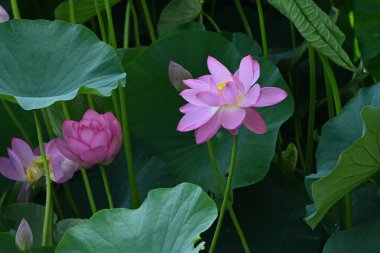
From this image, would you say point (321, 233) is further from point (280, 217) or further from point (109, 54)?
point (109, 54)

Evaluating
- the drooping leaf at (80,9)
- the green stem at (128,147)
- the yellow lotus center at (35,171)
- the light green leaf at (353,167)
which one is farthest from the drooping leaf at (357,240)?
the drooping leaf at (80,9)

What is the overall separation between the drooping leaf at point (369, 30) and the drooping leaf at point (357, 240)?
1.17 ft

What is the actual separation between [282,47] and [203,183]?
0.71 m

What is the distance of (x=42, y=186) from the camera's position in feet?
4.17

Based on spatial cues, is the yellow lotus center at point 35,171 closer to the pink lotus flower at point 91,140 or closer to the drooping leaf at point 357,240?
the pink lotus flower at point 91,140

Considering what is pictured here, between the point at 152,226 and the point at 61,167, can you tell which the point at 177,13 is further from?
the point at 152,226

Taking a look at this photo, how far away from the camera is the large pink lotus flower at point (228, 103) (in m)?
0.96

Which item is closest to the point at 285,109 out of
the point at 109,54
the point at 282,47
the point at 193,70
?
the point at 193,70

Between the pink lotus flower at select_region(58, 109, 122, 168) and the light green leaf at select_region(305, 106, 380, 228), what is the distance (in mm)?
283

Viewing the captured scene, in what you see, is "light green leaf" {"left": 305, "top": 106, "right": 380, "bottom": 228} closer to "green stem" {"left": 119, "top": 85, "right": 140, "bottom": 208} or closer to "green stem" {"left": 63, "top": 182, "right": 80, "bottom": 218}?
"green stem" {"left": 119, "top": 85, "right": 140, "bottom": 208}

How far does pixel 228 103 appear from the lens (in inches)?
37.9

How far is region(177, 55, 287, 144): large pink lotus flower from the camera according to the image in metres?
0.96

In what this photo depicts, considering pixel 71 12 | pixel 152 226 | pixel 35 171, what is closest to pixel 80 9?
pixel 71 12

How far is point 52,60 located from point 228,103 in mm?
321
